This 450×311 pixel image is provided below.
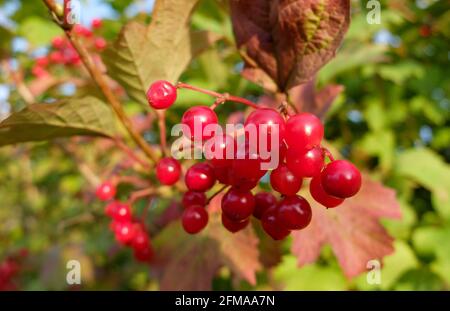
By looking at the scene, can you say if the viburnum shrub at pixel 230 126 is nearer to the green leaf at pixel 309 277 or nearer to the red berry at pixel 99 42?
the green leaf at pixel 309 277

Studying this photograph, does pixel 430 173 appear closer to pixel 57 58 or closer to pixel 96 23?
pixel 96 23

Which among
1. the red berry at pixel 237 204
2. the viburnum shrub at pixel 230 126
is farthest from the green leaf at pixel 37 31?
the red berry at pixel 237 204

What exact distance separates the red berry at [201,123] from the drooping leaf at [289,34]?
28 centimetres

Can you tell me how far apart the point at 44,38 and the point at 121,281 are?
1.31 meters

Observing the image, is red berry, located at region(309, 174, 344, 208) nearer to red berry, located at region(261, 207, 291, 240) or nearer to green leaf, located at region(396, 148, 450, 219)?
red berry, located at region(261, 207, 291, 240)

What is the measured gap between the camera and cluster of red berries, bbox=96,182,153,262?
1.13 metres

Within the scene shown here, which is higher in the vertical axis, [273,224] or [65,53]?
[273,224]

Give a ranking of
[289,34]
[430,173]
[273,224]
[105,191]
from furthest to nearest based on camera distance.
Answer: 1. [430,173]
2. [105,191]
3. [289,34]
4. [273,224]

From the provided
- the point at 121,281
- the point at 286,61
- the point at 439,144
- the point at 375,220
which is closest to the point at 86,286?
the point at 121,281

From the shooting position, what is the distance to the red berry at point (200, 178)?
736mm

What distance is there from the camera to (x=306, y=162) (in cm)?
63

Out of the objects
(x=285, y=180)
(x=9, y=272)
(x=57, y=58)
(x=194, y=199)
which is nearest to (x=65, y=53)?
(x=57, y=58)

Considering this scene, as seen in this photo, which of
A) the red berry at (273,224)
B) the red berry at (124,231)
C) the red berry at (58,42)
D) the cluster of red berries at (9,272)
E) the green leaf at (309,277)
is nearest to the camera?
the red berry at (273,224)

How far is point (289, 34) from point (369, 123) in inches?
48.7
